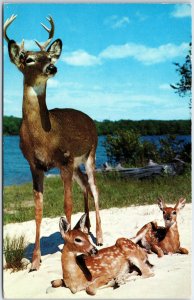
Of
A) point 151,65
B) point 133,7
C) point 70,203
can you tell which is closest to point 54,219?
point 70,203

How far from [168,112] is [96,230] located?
91 cm

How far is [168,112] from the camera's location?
3783mm

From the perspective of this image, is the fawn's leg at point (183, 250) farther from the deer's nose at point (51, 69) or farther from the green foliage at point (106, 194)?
the deer's nose at point (51, 69)

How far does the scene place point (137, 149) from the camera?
12.7 ft

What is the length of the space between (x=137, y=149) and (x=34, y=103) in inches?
31.2

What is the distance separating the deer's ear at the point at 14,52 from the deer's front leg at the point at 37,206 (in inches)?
27.1

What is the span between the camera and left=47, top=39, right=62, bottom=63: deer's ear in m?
3.61

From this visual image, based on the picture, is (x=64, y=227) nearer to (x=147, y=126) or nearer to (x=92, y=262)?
(x=92, y=262)

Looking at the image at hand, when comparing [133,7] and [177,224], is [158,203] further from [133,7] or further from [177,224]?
[133,7]

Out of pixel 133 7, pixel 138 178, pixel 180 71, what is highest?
pixel 133 7

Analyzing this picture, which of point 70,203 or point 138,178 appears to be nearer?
point 70,203

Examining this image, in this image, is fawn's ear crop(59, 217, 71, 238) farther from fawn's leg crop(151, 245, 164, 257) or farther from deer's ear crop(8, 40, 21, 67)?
deer's ear crop(8, 40, 21, 67)

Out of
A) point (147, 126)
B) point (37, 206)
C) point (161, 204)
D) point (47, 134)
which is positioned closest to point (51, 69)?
point (47, 134)

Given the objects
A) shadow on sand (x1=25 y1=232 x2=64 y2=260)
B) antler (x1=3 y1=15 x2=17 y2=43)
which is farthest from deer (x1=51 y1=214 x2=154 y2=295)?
antler (x1=3 y1=15 x2=17 y2=43)
